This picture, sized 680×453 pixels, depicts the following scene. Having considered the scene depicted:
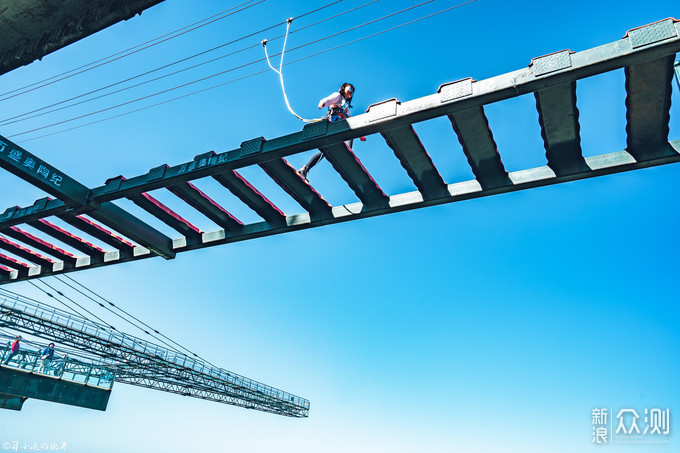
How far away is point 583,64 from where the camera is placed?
3.74m

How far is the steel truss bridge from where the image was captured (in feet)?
12.8

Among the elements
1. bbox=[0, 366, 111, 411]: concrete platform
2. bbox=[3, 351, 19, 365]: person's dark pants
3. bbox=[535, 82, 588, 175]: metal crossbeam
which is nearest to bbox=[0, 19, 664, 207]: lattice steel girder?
bbox=[535, 82, 588, 175]: metal crossbeam

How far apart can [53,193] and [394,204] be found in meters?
5.59

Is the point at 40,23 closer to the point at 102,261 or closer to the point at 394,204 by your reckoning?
the point at 102,261

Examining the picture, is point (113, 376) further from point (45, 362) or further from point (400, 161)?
point (400, 161)

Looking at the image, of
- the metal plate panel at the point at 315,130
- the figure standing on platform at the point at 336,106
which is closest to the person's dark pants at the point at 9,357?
the figure standing on platform at the point at 336,106

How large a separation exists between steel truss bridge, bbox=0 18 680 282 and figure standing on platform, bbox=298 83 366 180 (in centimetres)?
47

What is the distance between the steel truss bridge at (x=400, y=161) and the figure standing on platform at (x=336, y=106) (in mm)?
474

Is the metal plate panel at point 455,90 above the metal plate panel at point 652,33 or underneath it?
underneath

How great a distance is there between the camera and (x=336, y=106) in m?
5.94

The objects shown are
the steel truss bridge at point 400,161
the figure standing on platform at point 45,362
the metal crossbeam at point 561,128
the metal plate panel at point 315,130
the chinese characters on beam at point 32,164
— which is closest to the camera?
the steel truss bridge at point 400,161

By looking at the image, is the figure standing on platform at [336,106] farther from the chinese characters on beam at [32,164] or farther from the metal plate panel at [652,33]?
the chinese characters on beam at [32,164]

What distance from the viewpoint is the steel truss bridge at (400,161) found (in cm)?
391

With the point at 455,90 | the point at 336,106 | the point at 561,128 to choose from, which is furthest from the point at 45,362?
the point at 561,128
